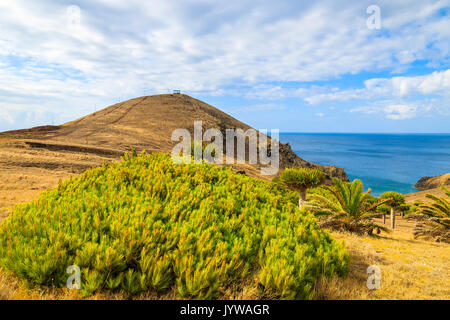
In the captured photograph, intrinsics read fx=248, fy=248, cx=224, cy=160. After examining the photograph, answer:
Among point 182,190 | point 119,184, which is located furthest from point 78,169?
point 182,190

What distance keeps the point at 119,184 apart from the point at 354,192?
7771 millimetres

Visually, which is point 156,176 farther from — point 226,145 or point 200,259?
point 226,145

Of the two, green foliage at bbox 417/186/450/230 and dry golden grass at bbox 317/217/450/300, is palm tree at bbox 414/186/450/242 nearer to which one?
green foliage at bbox 417/186/450/230

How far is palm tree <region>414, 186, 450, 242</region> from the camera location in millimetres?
9549

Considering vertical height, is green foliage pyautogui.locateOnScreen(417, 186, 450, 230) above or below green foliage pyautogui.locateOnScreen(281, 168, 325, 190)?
below

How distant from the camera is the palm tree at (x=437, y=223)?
31.3ft

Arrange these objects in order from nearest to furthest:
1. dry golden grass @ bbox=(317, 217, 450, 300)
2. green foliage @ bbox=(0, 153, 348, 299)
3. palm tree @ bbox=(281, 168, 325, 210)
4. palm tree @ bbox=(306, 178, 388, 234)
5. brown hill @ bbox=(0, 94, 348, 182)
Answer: green foliage @ bbox=(0, 153, 348, 299) → dry golden grass @ bbox=(317, 217, 450, 300) → palm tree @ bbox=(306, 178, 388, 234) → palm tree @ bbox=(281, 168, 325, 210) → brown hill @ bbox=(0, 94, 348, 182)

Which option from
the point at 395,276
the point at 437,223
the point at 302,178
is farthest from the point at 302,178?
the point at 437,223

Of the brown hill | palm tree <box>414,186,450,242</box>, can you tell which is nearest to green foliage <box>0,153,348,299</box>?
palm tree <box>414,186,450,242</box>

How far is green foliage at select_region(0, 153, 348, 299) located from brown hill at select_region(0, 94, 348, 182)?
29.0m

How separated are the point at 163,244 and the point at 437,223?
38.2 ft

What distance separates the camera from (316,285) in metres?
3.79

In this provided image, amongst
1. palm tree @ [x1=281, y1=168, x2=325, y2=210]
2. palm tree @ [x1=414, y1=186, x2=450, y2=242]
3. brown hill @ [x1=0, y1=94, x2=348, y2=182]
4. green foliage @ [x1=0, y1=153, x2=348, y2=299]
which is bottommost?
palm tree @ [x1=414, y1=186, x2=450, y2=242]

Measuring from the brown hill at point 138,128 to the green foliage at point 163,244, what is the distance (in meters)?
29.0
